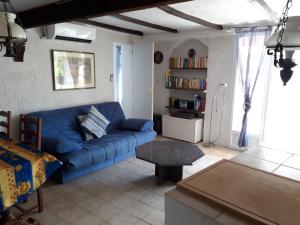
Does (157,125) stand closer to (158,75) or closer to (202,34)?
(158,75)

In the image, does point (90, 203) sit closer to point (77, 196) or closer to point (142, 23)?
point (77, 196)

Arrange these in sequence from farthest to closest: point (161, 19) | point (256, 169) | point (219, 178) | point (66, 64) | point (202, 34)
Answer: point (202, 34)
point (66, 64)
point (161, 19)
point (256, 169)
point (219, 178)

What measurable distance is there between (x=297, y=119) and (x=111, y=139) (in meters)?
2.85

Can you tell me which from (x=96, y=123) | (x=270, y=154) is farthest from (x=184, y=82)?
(x=270, y=154)

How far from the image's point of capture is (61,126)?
3482 mm

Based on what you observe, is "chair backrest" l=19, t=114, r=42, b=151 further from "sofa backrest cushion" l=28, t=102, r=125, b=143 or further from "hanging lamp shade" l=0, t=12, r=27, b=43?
"hanging lamp shade" l=0, t=12, r=27, b=43

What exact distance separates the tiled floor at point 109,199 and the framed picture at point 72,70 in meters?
1.51

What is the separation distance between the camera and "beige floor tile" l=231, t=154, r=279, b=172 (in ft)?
4.33

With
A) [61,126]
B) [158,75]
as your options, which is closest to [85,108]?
[61,126]

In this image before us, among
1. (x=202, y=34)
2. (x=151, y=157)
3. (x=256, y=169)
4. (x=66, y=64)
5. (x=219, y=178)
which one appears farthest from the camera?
(x=202, y=34)

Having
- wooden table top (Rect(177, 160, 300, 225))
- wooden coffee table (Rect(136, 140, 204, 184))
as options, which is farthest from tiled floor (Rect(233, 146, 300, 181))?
wooden coffee table (Rect(136, 140, 204, 184))

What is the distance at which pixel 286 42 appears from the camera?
1073 mm

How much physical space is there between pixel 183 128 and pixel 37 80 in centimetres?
273

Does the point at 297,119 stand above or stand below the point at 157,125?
above
